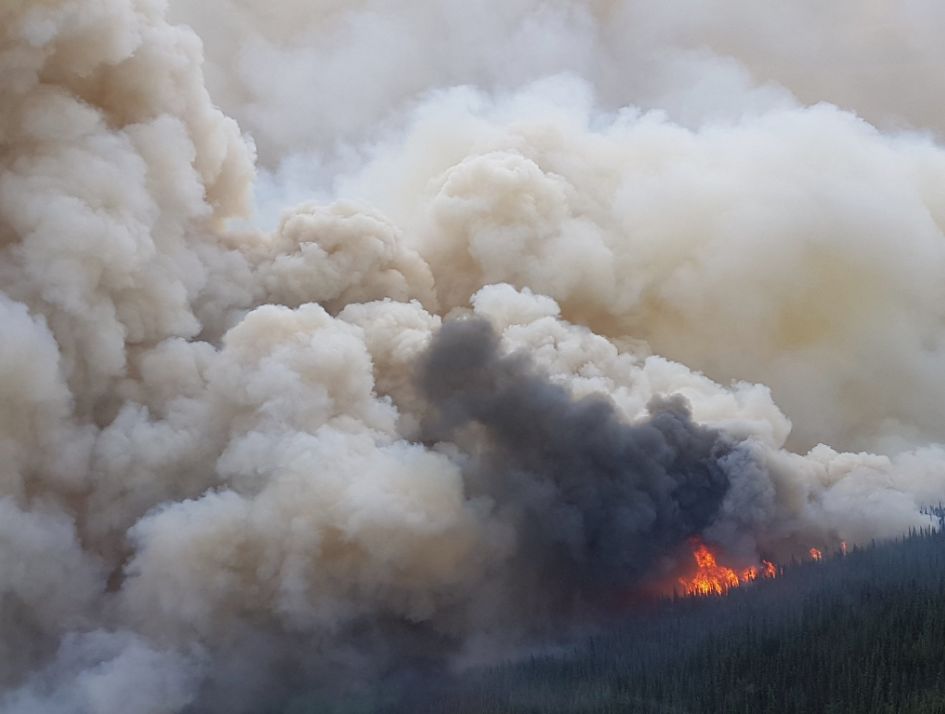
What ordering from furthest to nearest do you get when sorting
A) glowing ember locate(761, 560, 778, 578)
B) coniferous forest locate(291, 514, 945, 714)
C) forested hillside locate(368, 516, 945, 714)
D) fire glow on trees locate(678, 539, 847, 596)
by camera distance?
glowing ember locate(761, 560, 778, 578), fire glow on trees locate(678, 539, 847, 596), forested hillside locate(368, 516, 945, 714), coniferous forest locate(291, 514, 945, 714)

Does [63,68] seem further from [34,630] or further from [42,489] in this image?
[34,630]

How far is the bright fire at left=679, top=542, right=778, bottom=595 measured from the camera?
60188mm

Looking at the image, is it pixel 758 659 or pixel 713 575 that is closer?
pixel 758 659

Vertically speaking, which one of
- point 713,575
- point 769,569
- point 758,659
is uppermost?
point 769,569

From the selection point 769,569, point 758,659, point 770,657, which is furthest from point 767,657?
point 769,569

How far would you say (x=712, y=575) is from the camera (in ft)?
200

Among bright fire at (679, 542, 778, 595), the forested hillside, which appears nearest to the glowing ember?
bright fire at (679, 542, 778, 595)

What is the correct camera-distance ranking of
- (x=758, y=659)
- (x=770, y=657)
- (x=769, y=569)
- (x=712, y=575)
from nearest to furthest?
(x=758, y=659), (x=770, y=657), (x=712, y=575), (x=769, y=569)

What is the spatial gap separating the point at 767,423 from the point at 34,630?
137ft

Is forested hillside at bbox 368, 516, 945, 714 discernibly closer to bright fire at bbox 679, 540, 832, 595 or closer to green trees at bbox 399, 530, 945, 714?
green trees at bbox 399, 530, 945, 714

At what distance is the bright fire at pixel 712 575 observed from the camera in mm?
60188

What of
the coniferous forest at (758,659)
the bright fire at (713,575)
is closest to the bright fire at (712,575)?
the bright fire at (713,575)

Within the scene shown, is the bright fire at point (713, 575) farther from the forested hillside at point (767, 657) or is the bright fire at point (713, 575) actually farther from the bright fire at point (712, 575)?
the forested hillside at point (767, 657)

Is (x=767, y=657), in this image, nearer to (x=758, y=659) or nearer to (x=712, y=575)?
(x=758, y=659)
